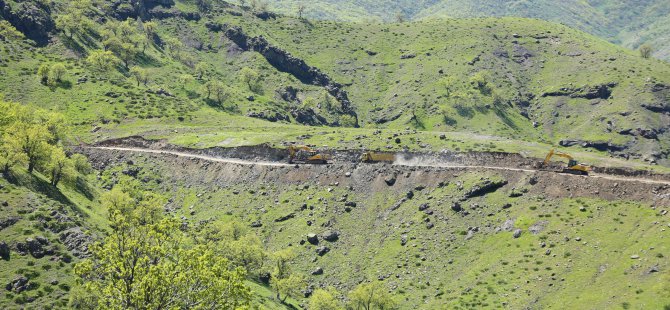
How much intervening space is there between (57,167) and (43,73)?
322ft

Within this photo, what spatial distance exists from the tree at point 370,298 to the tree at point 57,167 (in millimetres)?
54852

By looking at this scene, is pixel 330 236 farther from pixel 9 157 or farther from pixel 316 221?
pixel 9 157

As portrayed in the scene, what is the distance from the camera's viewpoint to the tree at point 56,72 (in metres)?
178

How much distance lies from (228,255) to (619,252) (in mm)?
66110

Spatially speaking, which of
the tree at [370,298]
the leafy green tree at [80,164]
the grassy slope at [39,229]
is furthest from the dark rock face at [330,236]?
the leafy green tree at [80,164]

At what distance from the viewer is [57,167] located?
313 feet

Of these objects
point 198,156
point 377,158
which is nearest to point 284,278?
point 377,158

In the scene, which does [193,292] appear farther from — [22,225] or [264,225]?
[264,225]

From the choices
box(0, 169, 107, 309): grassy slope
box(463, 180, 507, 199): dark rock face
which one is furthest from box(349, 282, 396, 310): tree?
box(0, 169, 107, 309): grassy slope

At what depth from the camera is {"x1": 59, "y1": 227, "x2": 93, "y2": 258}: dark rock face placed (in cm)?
6869

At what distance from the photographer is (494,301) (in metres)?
88.7

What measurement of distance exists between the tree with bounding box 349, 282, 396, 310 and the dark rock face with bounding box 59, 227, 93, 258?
43965 mm

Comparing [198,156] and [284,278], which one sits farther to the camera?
[198,156]

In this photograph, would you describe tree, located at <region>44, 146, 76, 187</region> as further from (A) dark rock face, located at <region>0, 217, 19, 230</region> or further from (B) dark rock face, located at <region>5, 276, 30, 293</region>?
(B) dark rock face, located at <region>5, 276, 30, 293</region>
